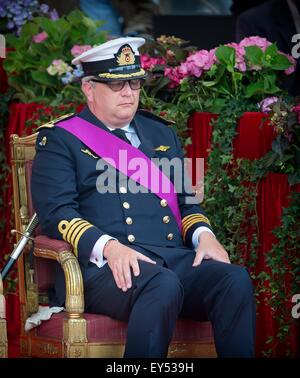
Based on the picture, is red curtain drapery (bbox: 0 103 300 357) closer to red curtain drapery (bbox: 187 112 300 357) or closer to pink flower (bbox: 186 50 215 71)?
red curtain drapery (bbox: 187 112 300 357)

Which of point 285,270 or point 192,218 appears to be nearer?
point 192,218

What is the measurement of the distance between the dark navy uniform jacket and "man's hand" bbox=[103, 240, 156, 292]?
12 centimetres

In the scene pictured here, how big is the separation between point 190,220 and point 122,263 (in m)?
0.60

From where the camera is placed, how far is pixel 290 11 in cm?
733

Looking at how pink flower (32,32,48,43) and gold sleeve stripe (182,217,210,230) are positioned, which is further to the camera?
pink flower (32,32,48,43)

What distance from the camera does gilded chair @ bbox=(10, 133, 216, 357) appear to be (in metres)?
4.97

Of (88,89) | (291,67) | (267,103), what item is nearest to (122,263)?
(88,89)

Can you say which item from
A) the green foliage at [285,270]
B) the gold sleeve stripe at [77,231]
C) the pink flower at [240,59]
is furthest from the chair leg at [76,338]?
the pink flower at [240,59]

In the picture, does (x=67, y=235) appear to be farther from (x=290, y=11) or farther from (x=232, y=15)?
(x=232, y=15)

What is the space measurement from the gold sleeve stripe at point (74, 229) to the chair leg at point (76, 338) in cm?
32

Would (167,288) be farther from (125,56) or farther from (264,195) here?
(264,195)

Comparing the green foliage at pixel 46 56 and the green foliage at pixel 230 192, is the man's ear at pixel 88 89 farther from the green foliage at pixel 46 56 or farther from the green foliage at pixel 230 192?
the green foliage at pixel 46 56

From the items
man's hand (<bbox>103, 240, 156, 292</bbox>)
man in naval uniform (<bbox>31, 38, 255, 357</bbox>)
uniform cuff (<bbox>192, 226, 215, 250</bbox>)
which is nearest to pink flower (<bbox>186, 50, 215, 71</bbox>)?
man in naval uniform (<bbox>31, 38, 255, 357</bbox>)

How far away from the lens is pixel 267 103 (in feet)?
20.0
